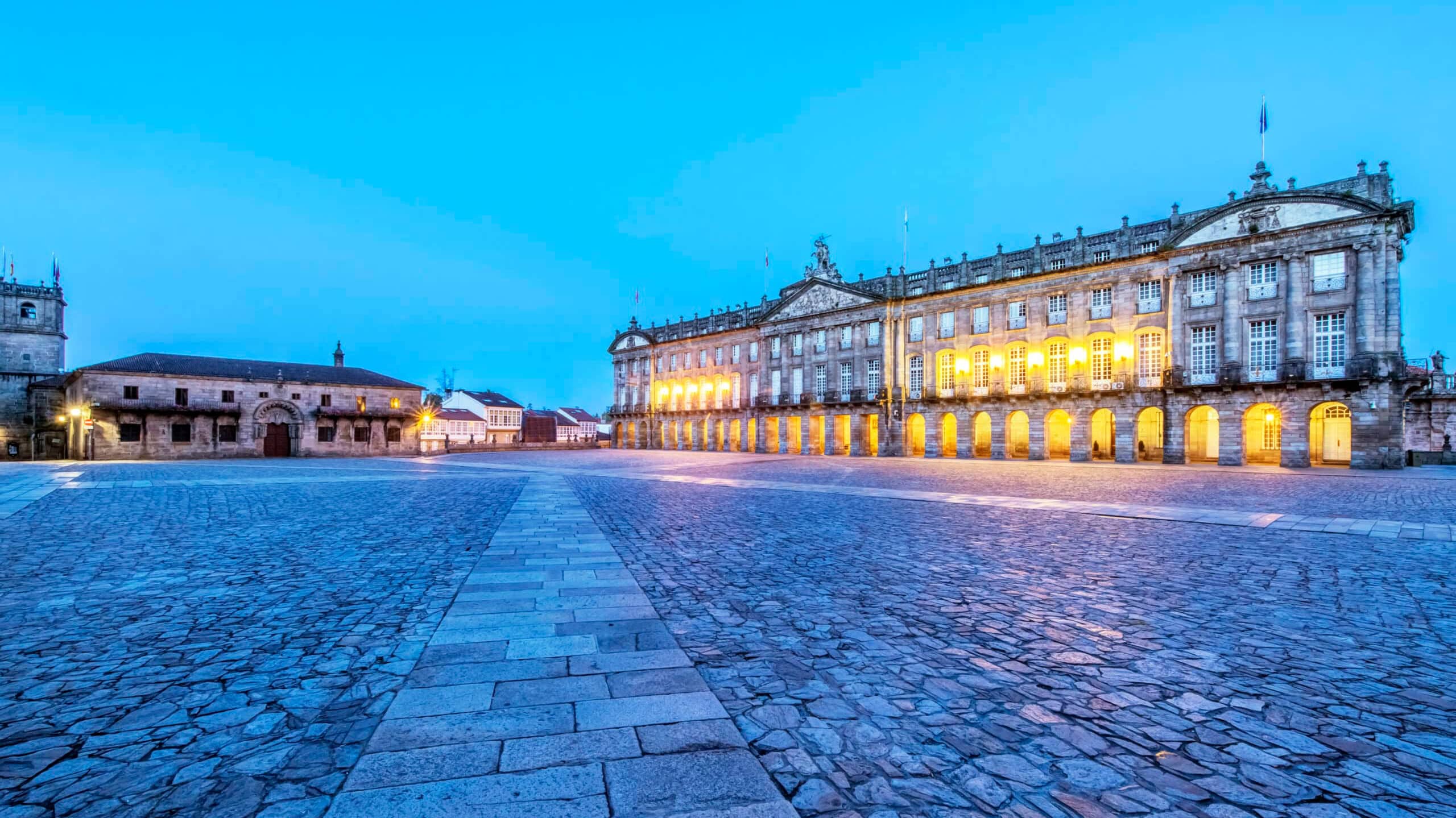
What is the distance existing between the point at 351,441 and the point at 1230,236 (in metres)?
61.6

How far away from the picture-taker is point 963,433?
141 feet

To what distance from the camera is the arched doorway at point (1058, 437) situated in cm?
4069

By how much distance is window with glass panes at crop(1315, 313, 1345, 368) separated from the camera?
98.2ft

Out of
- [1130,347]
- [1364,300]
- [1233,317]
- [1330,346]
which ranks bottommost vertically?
[1330,346]

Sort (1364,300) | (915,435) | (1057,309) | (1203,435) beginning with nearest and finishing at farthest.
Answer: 1. (1364,300)
2. (1203,435)
3. (1057,309)
4. (915,435)

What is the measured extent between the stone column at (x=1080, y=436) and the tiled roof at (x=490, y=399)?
8332 centimetres

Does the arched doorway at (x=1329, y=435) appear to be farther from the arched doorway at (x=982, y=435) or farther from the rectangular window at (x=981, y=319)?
the rectangular window at (x=981, y=319)

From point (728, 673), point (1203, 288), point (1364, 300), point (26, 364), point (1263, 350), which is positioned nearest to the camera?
point (728, 673)

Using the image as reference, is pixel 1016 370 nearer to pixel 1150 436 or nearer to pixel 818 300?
pixel 1150 436

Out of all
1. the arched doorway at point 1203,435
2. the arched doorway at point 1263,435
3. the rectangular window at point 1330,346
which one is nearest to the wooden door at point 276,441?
the arched doorway at point 1203,435

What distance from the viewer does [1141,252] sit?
35969 millimetres

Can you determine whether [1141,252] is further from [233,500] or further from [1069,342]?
[233,500]

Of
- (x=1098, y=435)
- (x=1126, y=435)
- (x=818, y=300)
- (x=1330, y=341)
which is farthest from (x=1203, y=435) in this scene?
(x=818, y=300)

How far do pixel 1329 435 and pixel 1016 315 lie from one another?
18.1 m
